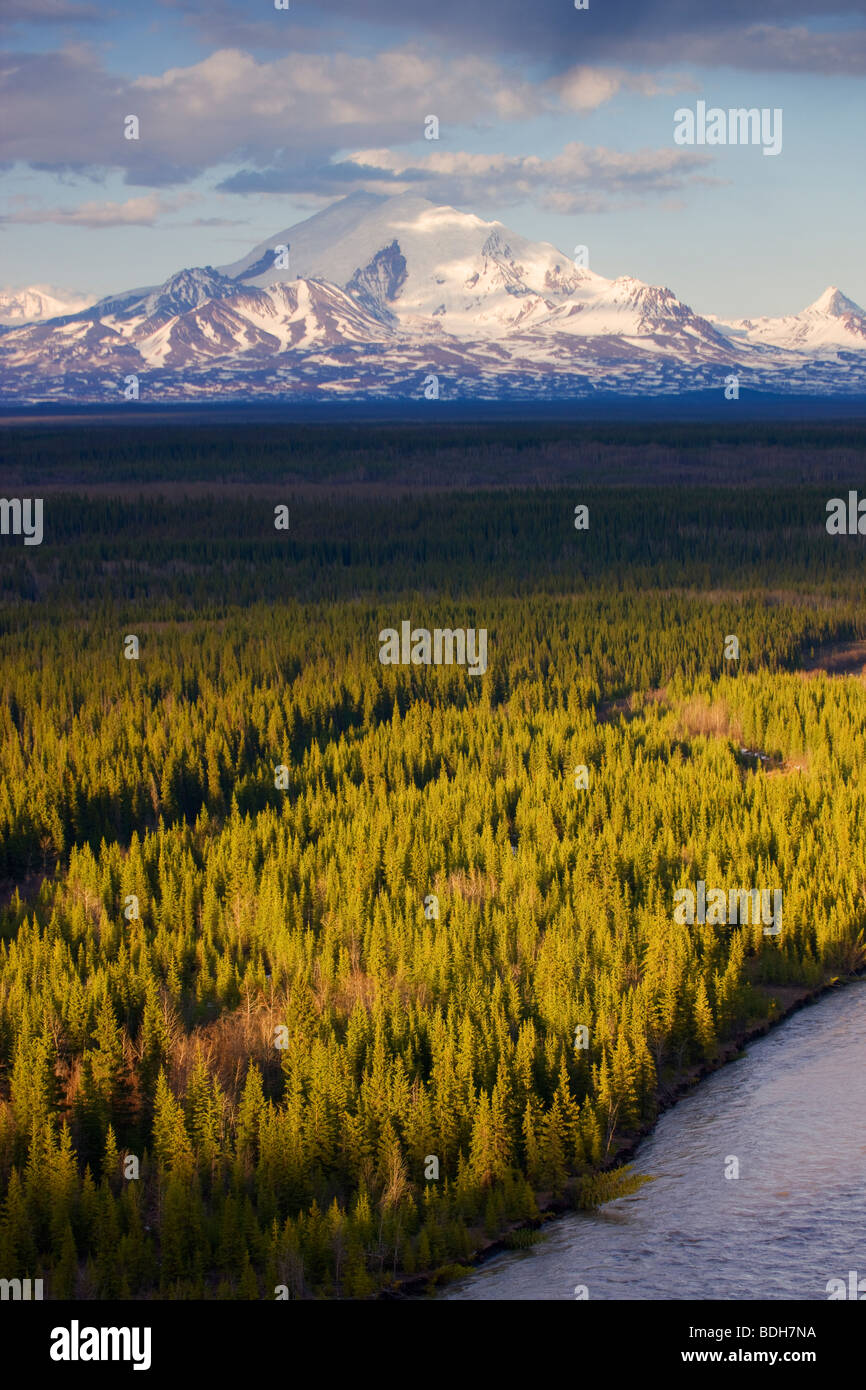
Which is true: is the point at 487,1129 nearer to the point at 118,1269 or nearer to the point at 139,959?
the point at 118,1269
